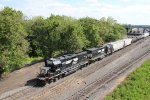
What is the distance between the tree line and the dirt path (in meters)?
2.45

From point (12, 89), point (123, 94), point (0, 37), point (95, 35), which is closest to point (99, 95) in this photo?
point (123, 94)

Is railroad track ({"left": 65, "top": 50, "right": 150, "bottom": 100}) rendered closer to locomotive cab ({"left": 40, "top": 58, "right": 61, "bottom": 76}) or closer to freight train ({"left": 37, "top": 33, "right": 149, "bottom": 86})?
freight train ({"left": 37, "top": 33, "right": 149, "bottom": 86})

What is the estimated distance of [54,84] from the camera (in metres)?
44.2

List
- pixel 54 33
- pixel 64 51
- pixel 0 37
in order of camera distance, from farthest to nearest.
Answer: pixel 64 51, pixel 54 33, pixel 0 37

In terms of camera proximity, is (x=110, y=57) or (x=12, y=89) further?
(x=110, y=57)

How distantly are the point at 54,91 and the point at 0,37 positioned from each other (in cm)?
1363

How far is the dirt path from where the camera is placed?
1516 inches

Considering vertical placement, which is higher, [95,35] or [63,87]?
[95,35]

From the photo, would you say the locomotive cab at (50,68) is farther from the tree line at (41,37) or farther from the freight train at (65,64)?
the tree line at (41,37)

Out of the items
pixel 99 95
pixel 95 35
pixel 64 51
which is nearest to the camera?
pixel 99 95

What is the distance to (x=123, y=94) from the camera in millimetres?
40438

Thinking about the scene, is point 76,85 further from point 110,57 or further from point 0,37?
point 110,57

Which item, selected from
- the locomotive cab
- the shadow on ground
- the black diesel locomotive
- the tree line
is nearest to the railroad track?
the black diesel locomotive

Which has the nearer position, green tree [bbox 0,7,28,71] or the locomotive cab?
→ the locomotive cab
